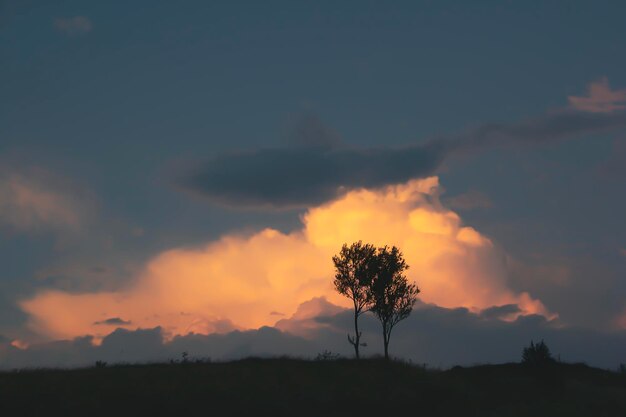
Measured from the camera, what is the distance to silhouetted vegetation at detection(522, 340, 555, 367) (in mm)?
70438

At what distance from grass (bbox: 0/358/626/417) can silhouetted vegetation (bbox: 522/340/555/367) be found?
51.7 inches

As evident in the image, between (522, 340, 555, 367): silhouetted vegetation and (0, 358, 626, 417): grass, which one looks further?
(522, 340, 555, 367): silhouetted vegetation

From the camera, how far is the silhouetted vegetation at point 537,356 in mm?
70438

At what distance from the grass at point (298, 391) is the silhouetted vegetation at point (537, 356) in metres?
1.31

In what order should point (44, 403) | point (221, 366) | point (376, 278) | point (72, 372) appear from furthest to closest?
point (376, 278) → point (221, 366) → point (72, 372) → point (44, 403)

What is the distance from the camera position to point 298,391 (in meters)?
55.2

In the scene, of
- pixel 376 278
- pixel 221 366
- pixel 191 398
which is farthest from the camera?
pixel 376 278

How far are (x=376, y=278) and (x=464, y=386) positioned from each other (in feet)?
68.0

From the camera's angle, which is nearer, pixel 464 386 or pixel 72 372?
pixel 72 372

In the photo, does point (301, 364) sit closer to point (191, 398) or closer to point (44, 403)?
point (191, 398)

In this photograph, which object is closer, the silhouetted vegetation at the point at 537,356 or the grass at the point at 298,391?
the grass at the point at 298,391

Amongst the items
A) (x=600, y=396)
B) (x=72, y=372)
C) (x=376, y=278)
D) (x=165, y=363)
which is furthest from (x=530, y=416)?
(x=72, y=372)

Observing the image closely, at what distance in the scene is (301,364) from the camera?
62.7 meters

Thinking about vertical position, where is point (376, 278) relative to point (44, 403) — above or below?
above
